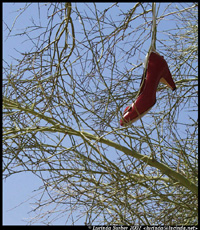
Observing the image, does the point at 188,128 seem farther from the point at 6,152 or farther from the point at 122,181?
the point at 6,152

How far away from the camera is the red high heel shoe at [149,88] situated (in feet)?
5.60

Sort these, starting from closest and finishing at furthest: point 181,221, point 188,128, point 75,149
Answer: point 75,149 < point 181,221 < point 188,128

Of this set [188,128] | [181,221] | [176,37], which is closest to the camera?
[181,221]

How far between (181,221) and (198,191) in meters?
0.34

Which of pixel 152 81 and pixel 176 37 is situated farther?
pixel 176 37

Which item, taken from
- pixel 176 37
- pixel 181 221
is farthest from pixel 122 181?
pixel 176 37

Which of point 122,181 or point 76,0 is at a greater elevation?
point 76,0

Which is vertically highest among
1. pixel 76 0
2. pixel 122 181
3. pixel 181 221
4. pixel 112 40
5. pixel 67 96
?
pixel 76 0

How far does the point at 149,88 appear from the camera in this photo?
69.3 inches

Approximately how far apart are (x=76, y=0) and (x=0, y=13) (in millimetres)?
346

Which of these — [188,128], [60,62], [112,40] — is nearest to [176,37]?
[188,128]

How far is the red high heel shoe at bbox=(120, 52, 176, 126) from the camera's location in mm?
1707

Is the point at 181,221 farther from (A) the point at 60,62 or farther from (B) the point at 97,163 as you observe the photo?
(A) the point at 60,62

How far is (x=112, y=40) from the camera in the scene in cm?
185
